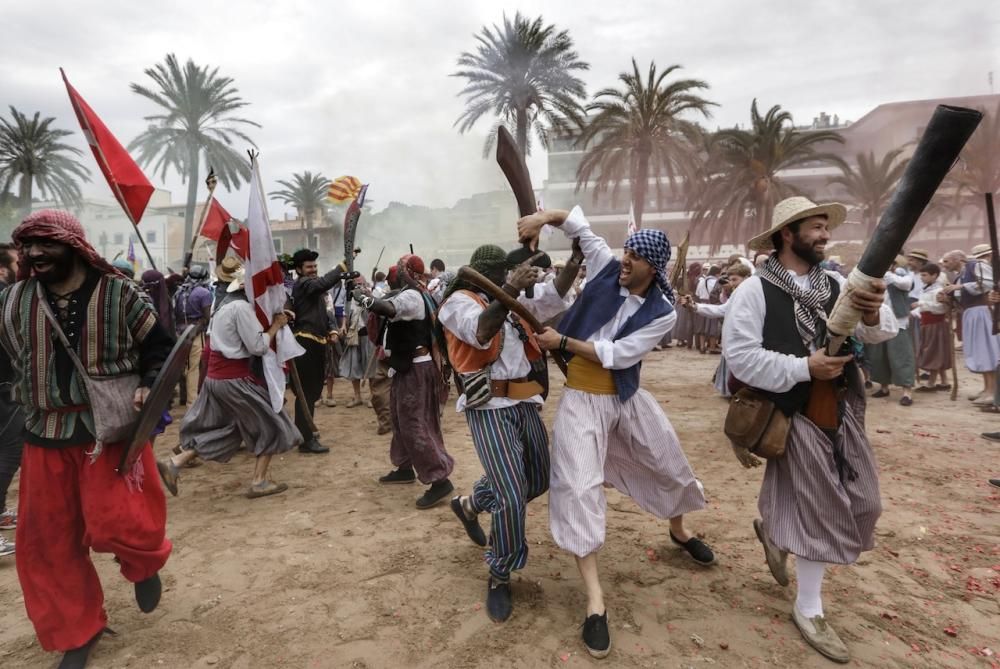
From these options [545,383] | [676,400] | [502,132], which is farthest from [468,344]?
[676,400]

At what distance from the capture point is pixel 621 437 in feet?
10.5

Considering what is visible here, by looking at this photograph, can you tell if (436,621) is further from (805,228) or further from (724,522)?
(805,228)

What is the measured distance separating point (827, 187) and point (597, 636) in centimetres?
4971

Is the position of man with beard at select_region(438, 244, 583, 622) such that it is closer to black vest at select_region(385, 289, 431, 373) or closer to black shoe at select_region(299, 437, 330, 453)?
black vest at select_region(385, 289, 431, 373)

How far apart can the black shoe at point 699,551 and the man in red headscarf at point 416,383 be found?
2.02 metres

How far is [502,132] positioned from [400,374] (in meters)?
2.42

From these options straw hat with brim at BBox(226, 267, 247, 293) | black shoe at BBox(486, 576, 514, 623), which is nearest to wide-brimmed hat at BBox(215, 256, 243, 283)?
straw hat with brim at BBox(226, 267, 247, 293)

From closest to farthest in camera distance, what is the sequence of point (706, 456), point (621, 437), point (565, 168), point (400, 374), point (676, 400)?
1. point (621, 437)
2. point (400, 374)
3. point (706, 456)
4. point (676, 400)
5. point (565, 168)

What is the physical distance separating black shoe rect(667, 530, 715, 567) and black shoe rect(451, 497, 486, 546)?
126 cm

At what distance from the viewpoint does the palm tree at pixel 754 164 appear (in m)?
22.7

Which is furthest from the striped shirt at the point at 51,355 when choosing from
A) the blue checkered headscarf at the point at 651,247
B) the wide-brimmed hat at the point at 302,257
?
the wide-brimmed hat at the point at 302,257

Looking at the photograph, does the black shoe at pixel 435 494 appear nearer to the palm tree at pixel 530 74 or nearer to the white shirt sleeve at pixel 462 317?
the white shirt sleeve at pixel 462 317

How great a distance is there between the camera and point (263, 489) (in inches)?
198

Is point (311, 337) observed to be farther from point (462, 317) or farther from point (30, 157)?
point (30, 157)
